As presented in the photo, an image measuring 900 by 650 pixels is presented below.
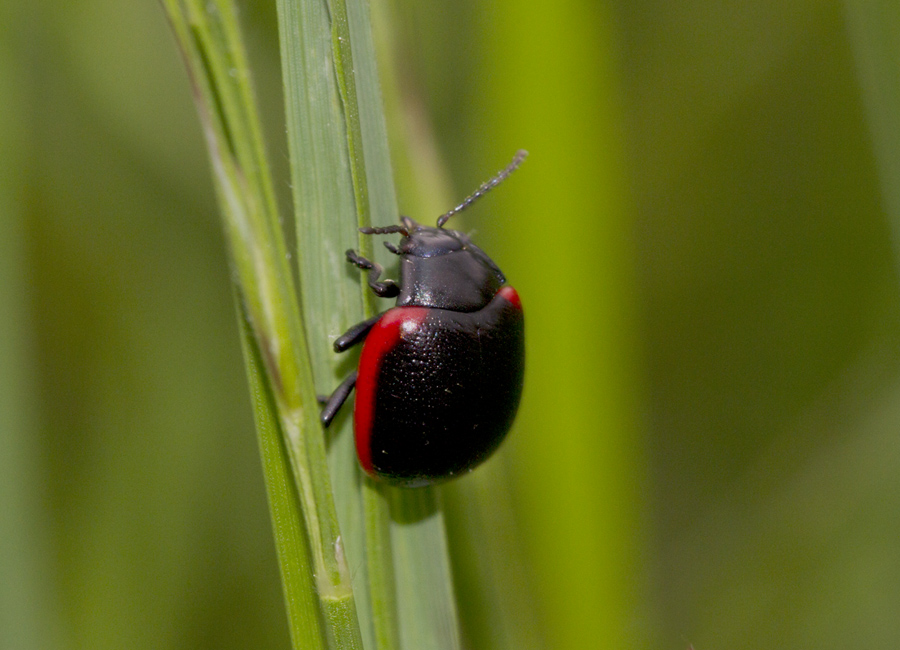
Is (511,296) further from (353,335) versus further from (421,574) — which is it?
(421,574)

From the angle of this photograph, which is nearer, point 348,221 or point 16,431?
point 348,221

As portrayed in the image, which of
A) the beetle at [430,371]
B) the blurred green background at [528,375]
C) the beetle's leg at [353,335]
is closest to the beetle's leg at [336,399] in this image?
the beetle at [430,371]

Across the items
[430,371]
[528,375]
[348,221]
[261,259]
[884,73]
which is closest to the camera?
[261,259]

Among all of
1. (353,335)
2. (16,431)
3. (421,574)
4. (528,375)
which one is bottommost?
(528,375)

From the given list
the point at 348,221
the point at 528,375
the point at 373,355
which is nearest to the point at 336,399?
the point at 373,355

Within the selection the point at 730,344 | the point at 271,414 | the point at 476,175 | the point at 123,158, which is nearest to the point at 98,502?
the point at 123,158

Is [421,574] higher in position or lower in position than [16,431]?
lower

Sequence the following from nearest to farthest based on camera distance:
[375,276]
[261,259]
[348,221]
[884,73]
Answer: [261,259], [348,221], [375,276], [884,73]

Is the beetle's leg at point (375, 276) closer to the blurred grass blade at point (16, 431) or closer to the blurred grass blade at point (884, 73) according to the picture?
the blurred grass blade at point (16, 431)
